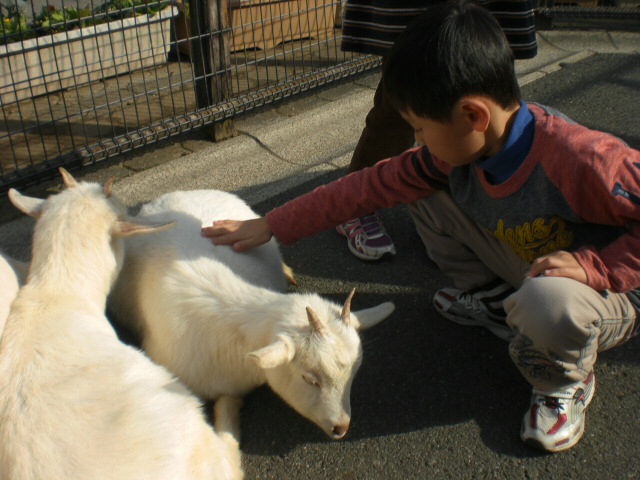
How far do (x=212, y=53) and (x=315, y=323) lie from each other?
299 cm

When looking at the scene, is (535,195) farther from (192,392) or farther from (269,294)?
(192,392)

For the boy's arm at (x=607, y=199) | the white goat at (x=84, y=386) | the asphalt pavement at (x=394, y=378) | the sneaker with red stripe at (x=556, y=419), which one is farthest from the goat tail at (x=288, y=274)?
the boy's arm at (x=607, y=199)

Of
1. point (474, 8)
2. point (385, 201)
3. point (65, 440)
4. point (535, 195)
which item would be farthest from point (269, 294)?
point (474, 8)

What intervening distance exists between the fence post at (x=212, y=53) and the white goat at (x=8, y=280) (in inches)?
84.8

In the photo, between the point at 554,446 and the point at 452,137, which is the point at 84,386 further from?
the point at 554,446

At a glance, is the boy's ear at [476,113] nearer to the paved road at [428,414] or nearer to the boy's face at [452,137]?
the boy's face at [452,137]

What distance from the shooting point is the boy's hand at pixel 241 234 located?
2.95 m

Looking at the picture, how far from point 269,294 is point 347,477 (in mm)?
785

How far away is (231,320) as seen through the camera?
2.56 meters

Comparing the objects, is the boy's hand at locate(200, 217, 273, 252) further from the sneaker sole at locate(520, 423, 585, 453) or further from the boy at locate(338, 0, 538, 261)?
the sneaker sole at locate(520, 423, 585, 453)

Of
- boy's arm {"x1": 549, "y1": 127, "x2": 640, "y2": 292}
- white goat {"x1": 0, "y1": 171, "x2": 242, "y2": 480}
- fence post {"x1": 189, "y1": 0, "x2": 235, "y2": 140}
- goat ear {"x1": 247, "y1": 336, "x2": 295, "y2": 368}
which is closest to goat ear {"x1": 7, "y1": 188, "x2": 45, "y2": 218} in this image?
white goat {"x1": 0, "y1": 171, "x2": 242, "y2": 480}

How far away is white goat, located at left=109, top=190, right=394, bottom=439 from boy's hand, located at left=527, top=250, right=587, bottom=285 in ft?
2.07

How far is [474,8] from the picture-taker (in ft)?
7.57

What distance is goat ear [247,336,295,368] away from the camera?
7.05 feet
